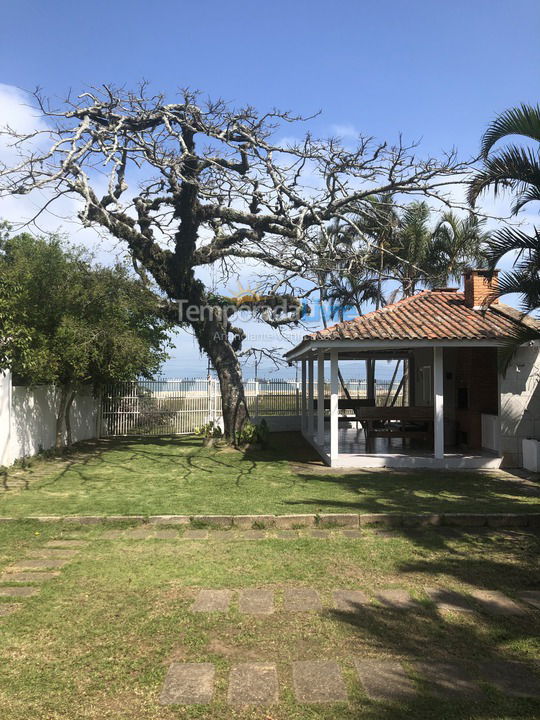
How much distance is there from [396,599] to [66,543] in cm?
366

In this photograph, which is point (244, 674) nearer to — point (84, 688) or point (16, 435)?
point (84, 688)

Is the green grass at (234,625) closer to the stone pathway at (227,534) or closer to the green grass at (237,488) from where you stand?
the stone pathway at (227,534)

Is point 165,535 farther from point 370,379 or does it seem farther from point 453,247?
point 453,247

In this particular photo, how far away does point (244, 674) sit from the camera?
3.52 m

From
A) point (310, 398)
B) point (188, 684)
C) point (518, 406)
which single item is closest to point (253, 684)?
point (188, 684)

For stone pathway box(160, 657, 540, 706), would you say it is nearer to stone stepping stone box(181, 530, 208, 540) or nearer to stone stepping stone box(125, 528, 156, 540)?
stone stepping stone box(181, 530, 208, 540)

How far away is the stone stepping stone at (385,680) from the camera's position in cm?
329

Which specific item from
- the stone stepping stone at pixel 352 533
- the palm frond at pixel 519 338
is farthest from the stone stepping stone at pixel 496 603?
the palm frond at pixel 519 338

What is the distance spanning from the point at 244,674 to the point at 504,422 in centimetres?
1062

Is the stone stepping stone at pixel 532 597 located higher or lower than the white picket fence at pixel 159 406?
lower

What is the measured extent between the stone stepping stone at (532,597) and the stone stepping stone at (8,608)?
13.5 ft

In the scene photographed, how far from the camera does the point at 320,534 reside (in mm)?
6793

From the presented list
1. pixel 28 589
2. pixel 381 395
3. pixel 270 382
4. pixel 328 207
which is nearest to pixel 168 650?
pixel 28 589

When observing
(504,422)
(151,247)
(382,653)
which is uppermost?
(151,247)
